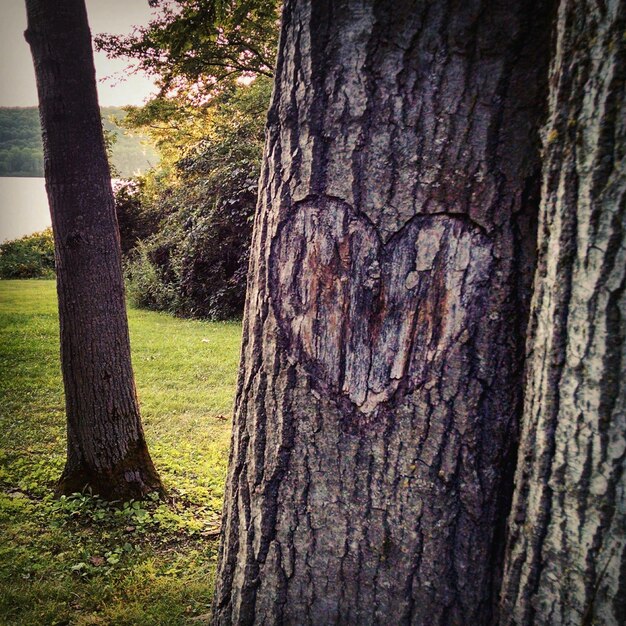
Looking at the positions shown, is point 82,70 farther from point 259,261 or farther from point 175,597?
point 175,597

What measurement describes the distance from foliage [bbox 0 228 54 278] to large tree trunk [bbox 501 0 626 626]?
23893 mm

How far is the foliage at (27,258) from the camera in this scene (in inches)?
824

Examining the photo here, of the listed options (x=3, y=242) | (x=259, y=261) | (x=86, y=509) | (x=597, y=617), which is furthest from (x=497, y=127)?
(x=3, y=242)

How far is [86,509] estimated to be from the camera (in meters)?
3.66

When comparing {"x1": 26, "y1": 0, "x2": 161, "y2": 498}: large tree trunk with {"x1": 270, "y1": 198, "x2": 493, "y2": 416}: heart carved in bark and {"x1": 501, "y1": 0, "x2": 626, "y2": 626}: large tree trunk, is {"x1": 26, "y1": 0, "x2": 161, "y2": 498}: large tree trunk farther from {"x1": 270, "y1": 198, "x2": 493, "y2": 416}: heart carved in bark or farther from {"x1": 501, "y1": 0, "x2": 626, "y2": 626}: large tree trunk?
{"x1": 501, "y1": 0, "x2": 626, "y2": 626}: large tree trunk

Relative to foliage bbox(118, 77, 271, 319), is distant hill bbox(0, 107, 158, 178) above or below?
above

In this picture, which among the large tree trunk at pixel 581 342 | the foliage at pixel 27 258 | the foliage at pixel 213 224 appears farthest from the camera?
the foliage at pixel 27 258

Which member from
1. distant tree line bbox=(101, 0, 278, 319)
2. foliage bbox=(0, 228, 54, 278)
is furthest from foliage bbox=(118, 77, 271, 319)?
foliage bbox=(0, 228, 54, 278)

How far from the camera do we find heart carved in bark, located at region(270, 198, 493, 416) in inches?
44.8

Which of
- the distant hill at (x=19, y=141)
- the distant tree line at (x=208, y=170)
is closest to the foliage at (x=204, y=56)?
the distant tree line at (x=208, y=170)

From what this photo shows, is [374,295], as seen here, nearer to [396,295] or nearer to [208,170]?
[396,295]

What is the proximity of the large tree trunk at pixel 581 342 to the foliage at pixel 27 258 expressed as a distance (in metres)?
23.9

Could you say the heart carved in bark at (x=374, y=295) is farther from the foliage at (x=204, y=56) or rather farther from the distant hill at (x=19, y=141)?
the distant hill at (x=19, y=141)

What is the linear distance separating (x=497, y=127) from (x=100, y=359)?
137 inches
